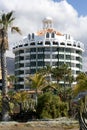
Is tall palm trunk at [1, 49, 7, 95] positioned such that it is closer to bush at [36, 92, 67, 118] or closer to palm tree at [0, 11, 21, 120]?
palm tree at [0, 11, 21, 120]

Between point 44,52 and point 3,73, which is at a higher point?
point 44,52

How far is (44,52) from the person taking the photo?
161m

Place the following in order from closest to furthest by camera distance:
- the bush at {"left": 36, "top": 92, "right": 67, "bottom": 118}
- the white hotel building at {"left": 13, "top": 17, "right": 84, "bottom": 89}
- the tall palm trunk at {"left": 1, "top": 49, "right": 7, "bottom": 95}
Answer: the bush at {"left": 36, "top": 92, "right": 67, "bottom": 118}, the tall palm trunk at {"left": 1, "top": 49, "right": 7, "bottom": 95}, the white hotel building at {"left": 13, "top": 17, "right": 84, "bottom": 89}

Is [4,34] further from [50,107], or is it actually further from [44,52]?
[44,52]

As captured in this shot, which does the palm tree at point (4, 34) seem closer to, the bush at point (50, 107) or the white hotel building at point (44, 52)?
the bush at point (50, 107)

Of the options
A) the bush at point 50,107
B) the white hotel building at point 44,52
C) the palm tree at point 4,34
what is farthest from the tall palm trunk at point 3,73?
the white hotel building at point 44,52

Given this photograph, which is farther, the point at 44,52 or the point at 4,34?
the point at 44,52

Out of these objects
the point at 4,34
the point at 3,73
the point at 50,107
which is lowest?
the point at 50,107

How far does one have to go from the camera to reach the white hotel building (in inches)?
6294

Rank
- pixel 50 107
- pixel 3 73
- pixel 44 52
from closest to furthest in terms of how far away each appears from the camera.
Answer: pixel 50 107
pixel 3 73
pixel 44 52

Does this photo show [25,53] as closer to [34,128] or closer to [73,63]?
[73,63]

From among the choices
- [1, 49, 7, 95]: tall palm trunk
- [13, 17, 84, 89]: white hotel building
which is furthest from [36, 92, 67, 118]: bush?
[13, 17, 84, 89]: white hotel building

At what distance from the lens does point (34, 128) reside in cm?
3703

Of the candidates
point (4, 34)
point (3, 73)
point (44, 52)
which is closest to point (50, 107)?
point (3, 73)
